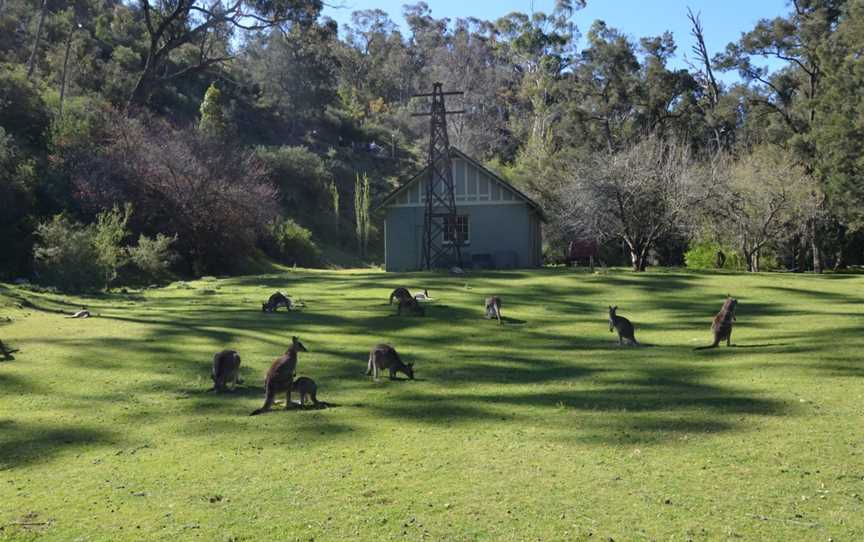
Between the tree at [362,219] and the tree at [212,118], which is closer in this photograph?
the tree at [212,118]

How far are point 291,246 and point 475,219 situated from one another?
1729cm

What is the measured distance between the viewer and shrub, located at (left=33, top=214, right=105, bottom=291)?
28453 mm

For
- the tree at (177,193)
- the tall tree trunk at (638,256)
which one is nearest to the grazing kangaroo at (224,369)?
the tree at (177,193)

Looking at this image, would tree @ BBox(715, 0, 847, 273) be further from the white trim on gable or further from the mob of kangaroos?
the mob of kangaroos

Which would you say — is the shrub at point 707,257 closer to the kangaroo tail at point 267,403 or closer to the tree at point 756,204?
the tree at point 756,204

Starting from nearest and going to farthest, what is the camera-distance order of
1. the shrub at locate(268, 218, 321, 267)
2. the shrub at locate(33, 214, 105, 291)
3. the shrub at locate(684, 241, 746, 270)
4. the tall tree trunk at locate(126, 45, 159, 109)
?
the shrub at locate(33, 214, 105, 291) < the shrub at locate(684, 241, 746, 270) < the tall tree trunk at locate(126, 45, 159, 109) < the shrub at locate(268, 218, 321, 267)

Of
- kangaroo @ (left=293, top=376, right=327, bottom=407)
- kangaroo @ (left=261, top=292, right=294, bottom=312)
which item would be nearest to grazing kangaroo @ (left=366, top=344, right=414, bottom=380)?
kangaroo @ (left=293, top=376, right=327, bottom=407)

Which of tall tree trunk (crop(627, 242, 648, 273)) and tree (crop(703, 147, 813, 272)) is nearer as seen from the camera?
tall tree trunk (crop(627, 242, 648, 273))

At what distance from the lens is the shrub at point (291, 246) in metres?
55.3

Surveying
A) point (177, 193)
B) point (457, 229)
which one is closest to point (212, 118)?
point (177, 193)

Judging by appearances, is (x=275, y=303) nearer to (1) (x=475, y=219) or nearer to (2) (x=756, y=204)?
(1) (x=475, y=219)

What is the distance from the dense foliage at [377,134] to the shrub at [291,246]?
100 cm

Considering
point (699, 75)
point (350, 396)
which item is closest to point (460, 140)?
point (699, 75)

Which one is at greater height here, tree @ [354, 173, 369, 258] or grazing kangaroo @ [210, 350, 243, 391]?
tree @ [354, 173, 369, 258]
